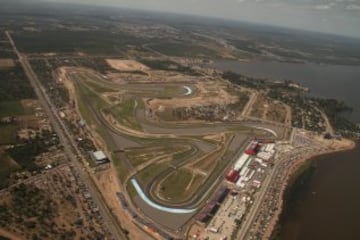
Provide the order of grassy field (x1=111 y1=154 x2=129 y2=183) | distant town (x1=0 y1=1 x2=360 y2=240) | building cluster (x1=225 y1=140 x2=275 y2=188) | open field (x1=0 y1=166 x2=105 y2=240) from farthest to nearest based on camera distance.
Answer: building cluster (x1=225 y1=140 x2=275 y2=188), grassy field (x1=111 y1=154 x2=129 y2=183), distant town (x1=0 y1=1 x2=360 y2=240), open field (x1=0 y1=166 x2=105 y2=240)

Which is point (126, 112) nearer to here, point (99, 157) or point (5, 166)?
point (99, 157)

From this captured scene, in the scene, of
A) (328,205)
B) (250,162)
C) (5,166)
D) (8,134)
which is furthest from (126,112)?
(328,205)

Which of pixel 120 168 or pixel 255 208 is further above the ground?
pixel 255 208

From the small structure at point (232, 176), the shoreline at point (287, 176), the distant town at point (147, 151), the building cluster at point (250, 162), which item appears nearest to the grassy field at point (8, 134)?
the distant town at point (147, 151)

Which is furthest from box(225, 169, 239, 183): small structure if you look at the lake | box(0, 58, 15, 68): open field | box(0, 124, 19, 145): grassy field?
box(0, 58, 15, 68): open field

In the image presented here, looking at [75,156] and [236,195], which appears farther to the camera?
[75,156]

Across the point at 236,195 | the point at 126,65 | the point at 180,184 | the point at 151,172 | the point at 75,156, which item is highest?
the point at 236,195

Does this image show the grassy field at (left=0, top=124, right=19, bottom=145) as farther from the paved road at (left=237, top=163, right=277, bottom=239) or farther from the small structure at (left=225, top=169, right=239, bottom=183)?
the paved road at (left=237, top=163, right=277, bottom=239)
